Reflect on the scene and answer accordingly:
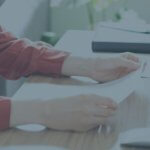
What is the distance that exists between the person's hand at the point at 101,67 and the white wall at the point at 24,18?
0.67 m

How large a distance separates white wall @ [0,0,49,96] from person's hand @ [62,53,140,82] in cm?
67

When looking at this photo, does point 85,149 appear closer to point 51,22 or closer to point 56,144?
point 56,144

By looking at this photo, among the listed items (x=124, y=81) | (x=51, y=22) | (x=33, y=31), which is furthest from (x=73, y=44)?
(x=51, y=22)

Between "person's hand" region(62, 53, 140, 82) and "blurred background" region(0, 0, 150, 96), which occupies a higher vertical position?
"person's hand" region(62, 53, 140, 82)

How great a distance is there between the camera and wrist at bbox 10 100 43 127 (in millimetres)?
907

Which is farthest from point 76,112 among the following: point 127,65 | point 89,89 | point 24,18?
point 24,18

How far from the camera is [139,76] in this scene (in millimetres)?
1193

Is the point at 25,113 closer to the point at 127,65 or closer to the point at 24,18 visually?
the point at 127,65

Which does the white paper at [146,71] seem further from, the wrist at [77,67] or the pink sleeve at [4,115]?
the pink sleeve at [4,115]

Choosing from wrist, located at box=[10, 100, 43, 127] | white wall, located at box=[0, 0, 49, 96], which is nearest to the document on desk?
wrist, located at box=[10, 100, 43, 127]

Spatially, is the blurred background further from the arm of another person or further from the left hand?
the left hand

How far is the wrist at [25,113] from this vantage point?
0.91 metres

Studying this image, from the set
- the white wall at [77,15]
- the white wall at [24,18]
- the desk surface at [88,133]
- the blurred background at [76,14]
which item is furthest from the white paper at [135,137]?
the white wall at [77,15]

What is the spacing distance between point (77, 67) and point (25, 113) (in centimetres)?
33
